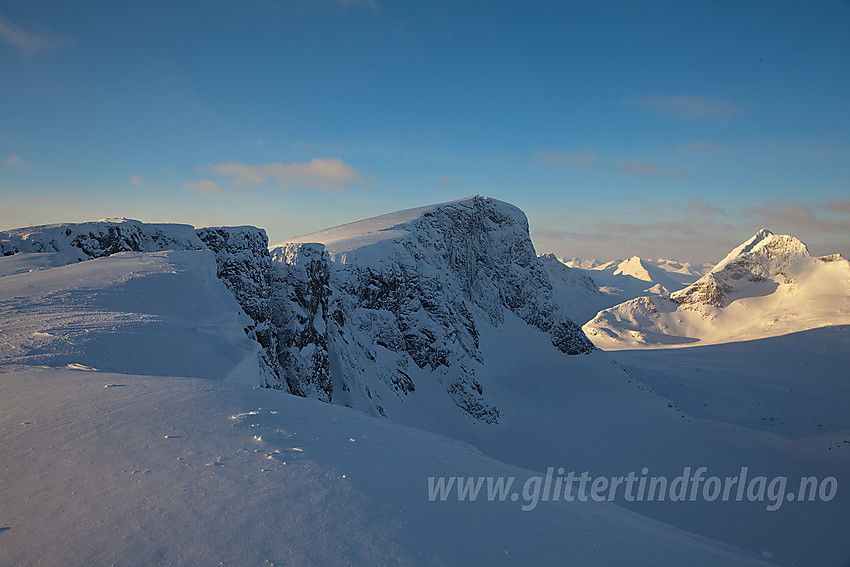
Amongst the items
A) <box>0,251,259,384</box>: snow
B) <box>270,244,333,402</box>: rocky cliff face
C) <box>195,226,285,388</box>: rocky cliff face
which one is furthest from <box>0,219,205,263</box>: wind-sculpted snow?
<box>270,244,333,402</box>: rocky cliff face

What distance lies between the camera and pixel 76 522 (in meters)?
2.69

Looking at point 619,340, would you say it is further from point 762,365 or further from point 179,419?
point 179,419

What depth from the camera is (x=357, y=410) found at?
11625mm

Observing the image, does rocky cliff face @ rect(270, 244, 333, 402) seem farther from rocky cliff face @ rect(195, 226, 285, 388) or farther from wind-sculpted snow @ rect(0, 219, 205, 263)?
wind-sculpted snow @ rect(0, 219, 205, 263)

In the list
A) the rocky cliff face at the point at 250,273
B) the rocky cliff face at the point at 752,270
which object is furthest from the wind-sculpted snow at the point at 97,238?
the rocky cliff face at the point at 752,270

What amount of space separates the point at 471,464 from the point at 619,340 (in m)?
75.2

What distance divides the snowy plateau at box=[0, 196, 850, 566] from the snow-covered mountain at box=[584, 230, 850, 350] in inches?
652

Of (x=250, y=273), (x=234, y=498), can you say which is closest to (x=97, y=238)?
(x=250, y=273)

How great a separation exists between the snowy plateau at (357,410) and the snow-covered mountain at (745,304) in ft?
54.3

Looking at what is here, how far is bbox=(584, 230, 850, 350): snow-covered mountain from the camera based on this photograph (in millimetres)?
61719

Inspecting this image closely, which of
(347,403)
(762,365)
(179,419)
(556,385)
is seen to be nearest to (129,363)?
(179,419)

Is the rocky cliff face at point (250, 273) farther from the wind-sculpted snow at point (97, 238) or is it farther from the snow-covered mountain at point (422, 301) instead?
the snow-covered mountain at point (422, 301)

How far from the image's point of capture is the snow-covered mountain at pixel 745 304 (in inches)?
2430

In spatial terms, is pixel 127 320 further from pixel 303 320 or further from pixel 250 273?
pixel 303 320
